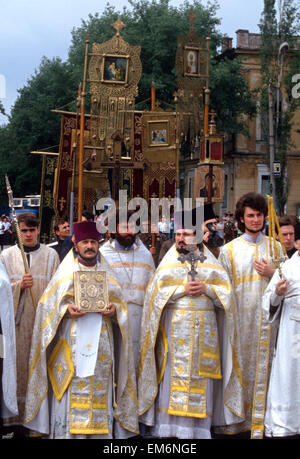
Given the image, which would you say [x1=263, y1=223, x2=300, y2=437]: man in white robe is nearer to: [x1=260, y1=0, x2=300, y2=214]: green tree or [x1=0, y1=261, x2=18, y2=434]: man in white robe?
[x1=0, y1=261, x2=18, y2=434]: man in white robe

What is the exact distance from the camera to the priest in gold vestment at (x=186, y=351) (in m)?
6.20

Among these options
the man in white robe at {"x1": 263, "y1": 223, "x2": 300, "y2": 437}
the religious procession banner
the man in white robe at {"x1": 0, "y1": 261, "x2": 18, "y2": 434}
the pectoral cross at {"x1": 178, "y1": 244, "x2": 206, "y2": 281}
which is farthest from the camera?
the religious procession banner

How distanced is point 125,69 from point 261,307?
601 cm

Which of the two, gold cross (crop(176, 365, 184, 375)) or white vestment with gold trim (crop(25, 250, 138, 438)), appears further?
gold cross (crop(176, 365, 184, 375))

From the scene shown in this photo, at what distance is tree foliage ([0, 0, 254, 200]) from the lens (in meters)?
29.1

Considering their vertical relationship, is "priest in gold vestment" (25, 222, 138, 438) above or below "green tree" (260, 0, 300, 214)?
below

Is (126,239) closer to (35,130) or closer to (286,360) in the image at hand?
(286,360)

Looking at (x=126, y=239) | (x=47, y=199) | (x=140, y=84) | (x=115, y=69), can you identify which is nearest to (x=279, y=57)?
(x=140, y=84)

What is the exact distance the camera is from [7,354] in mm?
5715

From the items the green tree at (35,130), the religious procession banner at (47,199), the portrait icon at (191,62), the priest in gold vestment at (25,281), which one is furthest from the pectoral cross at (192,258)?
the green tree at (35,130)

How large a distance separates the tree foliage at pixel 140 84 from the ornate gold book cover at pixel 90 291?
2140 cm

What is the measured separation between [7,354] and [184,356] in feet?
4.99

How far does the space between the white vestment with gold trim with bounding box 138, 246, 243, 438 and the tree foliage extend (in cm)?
2113

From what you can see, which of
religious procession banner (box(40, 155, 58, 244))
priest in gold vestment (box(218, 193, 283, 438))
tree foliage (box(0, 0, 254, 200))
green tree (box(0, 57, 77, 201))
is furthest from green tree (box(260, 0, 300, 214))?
priest in gold vestment (box(218, 193, 283, 438))
